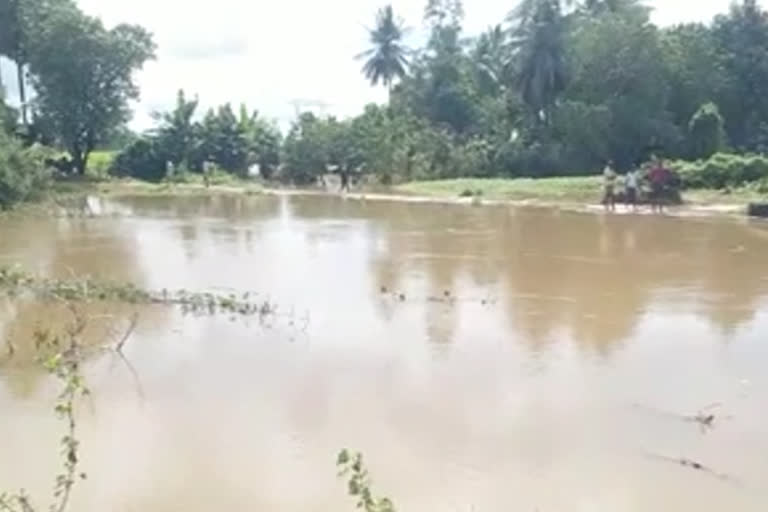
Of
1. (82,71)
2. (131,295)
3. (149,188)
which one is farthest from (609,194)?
(82,71)

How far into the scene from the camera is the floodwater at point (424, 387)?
6387mm

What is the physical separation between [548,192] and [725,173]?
5.77 metres

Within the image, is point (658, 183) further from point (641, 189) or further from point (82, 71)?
point (82, 71)

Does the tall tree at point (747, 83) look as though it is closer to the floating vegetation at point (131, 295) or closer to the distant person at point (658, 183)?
the distant person at point (658, 183)

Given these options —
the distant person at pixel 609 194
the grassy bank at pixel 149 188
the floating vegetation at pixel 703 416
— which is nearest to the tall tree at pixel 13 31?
the grassy bank at pixel 149 188

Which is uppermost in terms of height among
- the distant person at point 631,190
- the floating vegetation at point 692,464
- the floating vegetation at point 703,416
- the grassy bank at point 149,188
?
the distant person at point 631,190

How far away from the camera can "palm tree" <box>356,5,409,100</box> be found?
5797 centimetres

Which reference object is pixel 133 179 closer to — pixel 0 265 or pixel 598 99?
pixel 598 99

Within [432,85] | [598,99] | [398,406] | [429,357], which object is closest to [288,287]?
[429,357]

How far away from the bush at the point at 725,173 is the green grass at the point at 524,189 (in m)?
2.95

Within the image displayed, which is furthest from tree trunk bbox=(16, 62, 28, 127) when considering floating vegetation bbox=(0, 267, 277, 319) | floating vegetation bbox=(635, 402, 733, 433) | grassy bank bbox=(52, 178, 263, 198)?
Result: floating vegetation bbox=(635, 402, 733, 433)

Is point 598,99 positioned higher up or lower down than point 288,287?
higher up

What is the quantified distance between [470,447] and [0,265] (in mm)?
11962

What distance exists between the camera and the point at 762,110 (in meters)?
44.5
